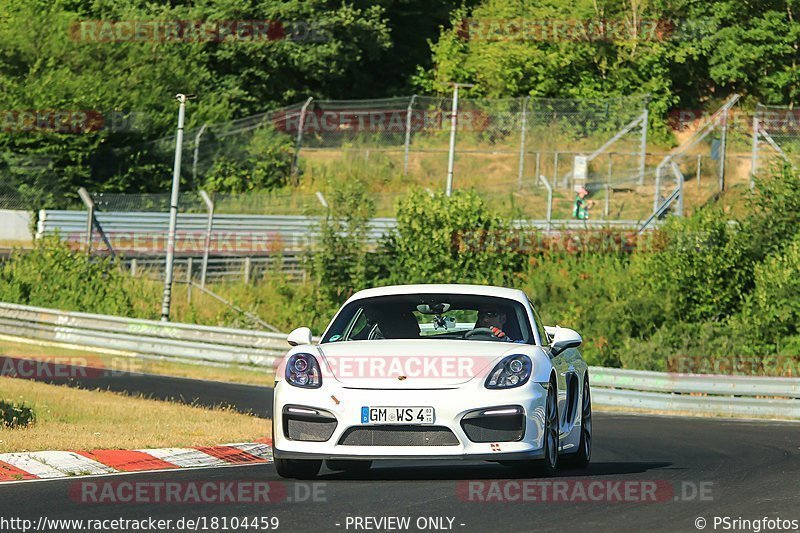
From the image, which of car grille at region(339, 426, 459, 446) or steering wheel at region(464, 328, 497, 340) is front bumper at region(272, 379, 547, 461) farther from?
steering wheel at region(464, 328, 497, 340)

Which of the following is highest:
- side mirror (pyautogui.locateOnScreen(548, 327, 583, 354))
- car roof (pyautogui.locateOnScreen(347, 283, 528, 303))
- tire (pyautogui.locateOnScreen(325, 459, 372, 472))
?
car roof (pyautogui.locateOnScreen(347, 283, 528, 303))

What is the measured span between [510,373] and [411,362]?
66 centimetres

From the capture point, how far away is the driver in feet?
35.1

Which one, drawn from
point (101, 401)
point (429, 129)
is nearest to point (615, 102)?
point (429, 129)

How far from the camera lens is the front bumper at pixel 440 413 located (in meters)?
9.43

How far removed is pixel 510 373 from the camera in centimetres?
970

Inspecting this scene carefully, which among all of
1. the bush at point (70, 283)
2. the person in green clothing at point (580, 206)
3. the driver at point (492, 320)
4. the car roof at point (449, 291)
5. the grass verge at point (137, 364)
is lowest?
the grass verge at point (137, 364)

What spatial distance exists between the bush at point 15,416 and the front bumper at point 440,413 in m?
5.43

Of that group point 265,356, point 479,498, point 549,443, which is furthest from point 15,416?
point 265,356

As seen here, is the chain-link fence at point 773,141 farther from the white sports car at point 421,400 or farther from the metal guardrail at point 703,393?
the white sports car at point 421,400

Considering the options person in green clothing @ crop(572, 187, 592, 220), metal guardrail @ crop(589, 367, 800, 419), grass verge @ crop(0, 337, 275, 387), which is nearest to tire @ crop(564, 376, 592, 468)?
metal guardrail @ crop(589, 367, 800, 419)

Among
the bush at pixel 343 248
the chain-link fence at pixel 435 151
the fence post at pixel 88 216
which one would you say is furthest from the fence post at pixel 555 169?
the fence post at pixel 88 216

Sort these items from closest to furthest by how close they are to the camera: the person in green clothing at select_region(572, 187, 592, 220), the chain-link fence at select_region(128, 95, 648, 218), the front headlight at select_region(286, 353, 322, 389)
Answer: the front headlight at select_region(286, 353, 322, 389) < the person in green clothing at select_region(572, 187, 592, 220) < the chain-link fence at select_region(128, 95, 648, 218)

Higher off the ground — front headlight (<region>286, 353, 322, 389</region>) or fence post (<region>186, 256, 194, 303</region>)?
front headlight (<region>286, 353, 322, 389</region>)
